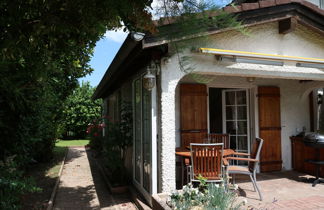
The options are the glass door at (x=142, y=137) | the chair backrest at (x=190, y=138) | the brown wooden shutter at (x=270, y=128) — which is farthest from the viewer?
the brown wooden shutter at (x=270, y=128)

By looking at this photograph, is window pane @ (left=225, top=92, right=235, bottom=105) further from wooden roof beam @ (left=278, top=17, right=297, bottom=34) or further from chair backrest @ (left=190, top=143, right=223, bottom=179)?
chair backrest @ (left=190, top=143, right=223, bottom=179)

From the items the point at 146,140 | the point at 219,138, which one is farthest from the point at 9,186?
the point at 219,138

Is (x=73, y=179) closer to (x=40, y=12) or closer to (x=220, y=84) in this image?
(x=220, y=84)

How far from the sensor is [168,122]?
4.26 metres

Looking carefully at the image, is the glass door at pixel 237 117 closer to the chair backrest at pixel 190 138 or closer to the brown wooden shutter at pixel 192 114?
the brown wooden shutter at pixel 192 114

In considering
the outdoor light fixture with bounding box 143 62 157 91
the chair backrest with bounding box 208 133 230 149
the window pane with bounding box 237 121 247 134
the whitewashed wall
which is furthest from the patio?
the outdoor light fixture with bounding box 143 62 157 91

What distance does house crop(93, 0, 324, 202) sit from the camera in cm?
425

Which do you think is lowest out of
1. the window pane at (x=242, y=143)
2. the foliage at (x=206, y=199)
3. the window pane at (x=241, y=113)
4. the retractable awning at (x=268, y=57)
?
the foliage at (x=206, y=199)

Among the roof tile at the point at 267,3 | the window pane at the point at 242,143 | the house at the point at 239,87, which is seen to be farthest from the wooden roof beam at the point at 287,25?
the window pane at the point at 242,143

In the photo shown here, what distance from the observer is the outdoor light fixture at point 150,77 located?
4.21 m

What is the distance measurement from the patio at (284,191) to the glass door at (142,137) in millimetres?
1951

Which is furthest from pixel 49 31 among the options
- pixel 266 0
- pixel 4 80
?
pixel 266 0

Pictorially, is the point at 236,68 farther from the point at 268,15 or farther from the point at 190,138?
the point at 190,138

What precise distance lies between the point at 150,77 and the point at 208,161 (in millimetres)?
1865
